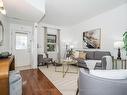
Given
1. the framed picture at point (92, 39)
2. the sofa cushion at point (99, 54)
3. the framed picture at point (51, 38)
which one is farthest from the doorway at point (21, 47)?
the sofa cushion at point (99, 54)

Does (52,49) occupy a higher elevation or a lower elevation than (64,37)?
lower

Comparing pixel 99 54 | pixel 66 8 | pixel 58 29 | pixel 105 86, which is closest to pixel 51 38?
pixel 58 29

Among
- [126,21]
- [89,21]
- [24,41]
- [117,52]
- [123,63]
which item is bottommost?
[123,63]

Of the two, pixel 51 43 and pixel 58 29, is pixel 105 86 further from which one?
pixel 58 29

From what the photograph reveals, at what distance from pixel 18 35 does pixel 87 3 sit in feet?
12.6

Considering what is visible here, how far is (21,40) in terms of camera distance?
5.91 meters

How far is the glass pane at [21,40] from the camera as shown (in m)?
5.80

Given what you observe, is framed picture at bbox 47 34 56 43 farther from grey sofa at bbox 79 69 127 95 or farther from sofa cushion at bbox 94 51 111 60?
grey sofa at bbox 79 69 127 95

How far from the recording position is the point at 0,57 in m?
2.37

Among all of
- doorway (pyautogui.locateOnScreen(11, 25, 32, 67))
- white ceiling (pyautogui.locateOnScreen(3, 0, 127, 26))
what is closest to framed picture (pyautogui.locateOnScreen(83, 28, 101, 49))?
white ceiling (pyautogui.locateOnScreen(3, 0, 127, 26))

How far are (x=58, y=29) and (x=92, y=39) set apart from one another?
105 inches

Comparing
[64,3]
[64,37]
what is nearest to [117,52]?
[64,3]

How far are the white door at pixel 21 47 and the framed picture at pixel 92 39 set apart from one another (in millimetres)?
3272

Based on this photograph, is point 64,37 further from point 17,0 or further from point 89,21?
point 17,0
